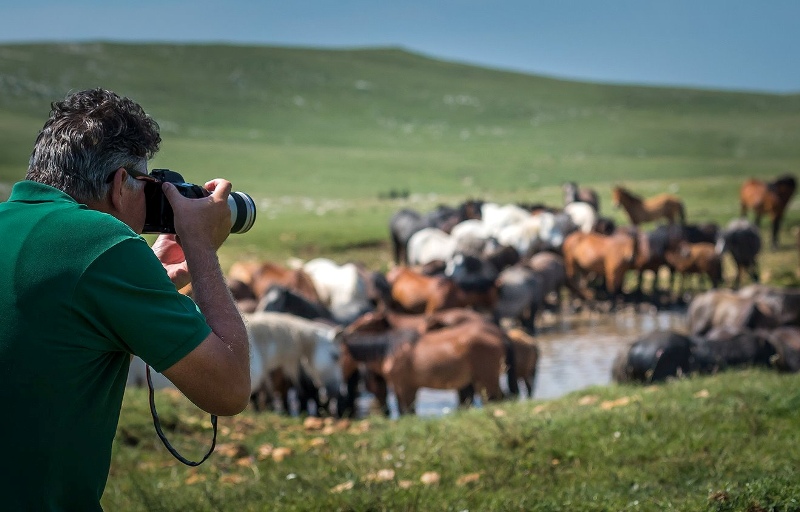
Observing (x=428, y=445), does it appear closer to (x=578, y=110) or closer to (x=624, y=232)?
(x=624, y=232)

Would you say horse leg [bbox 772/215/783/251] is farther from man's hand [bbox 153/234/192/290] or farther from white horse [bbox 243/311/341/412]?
man's hand [bbox 153/234/192/290]

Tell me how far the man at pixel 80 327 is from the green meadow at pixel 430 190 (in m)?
2.55

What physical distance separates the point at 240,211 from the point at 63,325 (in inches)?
26.5

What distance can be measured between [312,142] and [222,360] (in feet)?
245

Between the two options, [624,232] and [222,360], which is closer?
[222,360]

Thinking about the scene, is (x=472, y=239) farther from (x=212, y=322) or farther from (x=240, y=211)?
(x=212, y=322)

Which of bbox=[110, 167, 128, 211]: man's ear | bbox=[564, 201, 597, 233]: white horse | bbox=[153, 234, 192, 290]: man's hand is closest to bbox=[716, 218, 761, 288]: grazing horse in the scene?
bbox=[564, 201, 597, 233]: white horse

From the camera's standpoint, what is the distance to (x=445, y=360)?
1130 centimetres

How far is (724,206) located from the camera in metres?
39.9

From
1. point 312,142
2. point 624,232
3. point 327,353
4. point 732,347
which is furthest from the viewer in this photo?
point 312,142

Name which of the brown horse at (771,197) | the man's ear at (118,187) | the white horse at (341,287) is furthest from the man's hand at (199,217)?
the brown horse at (771,197)

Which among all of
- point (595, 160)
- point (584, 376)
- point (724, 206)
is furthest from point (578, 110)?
point (584, 376)

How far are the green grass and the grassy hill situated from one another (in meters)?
21.9

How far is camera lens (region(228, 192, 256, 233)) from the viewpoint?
282cm
